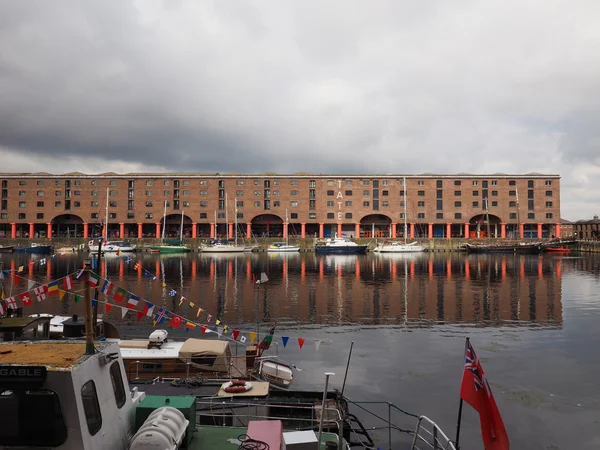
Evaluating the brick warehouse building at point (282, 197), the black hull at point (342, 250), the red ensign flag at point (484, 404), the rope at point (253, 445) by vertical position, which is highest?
the brick warehouse building at point (282, 197)

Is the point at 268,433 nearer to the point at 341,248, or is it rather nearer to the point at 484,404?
the point at 484,404

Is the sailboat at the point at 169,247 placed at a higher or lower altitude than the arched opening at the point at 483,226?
lower

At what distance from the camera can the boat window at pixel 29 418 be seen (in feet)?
18.9

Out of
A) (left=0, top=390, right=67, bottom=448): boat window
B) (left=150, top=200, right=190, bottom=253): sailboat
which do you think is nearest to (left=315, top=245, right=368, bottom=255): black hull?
(left=150, top=200, right=190, bottom=253): sailboat

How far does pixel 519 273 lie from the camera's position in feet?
200

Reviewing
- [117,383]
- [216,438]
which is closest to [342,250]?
[216,438]

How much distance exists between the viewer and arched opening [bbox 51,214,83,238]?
12143 centimetres

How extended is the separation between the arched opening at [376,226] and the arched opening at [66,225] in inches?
3099

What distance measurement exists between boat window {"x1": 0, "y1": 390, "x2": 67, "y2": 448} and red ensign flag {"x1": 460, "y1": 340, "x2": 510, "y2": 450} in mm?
6161

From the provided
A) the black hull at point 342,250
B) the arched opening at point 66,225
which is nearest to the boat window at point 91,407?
the black hull at point 342,250

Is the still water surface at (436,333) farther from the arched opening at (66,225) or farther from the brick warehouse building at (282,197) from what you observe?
the arched opening at (66,225)

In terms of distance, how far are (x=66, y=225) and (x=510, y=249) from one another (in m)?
118

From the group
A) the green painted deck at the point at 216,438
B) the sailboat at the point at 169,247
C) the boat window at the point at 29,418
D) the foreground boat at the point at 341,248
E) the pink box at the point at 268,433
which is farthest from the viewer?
the foreground boat at the point at 341,248

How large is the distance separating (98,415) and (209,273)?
55526 millimetres
